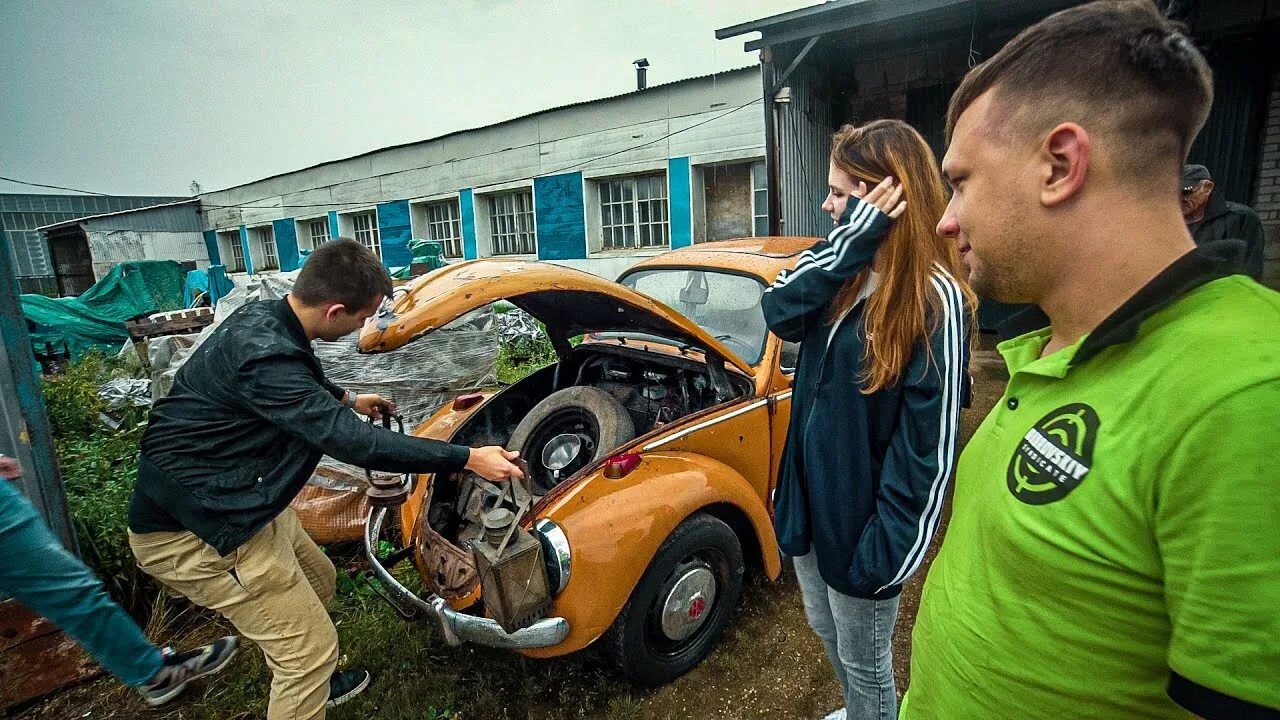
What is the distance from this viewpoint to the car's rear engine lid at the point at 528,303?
2.17m

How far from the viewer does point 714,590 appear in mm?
2719

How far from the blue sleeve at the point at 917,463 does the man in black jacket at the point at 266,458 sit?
1251 millimetres

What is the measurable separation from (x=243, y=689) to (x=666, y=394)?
103 inches

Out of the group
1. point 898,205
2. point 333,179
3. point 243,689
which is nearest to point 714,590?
point 898,205

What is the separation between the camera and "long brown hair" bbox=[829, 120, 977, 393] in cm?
157

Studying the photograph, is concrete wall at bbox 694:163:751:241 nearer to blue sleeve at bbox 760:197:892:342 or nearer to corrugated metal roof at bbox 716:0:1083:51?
corrugated metal roof at bbox 716:0:1083:51

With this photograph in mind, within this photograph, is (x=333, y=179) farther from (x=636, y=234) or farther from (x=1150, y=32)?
(x=1150, y=32)

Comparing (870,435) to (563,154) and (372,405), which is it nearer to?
(372,405)

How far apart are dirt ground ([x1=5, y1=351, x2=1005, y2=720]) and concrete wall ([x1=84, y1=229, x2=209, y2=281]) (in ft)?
78.5

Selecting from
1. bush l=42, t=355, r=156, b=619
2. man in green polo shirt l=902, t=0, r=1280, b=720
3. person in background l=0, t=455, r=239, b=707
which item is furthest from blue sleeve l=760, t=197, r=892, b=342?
bush l=42, t=355, r=156, b=619

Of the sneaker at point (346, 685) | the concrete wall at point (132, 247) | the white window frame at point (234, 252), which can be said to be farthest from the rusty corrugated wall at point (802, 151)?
the concrete wall at point (132, 247)

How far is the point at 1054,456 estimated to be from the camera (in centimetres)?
79

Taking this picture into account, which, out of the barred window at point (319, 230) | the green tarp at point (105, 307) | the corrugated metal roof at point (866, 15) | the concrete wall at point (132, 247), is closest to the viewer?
the corrugated metal roof at point (866, 15)

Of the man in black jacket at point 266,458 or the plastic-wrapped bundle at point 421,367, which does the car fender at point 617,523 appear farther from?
the plastic-wrapped bundle at point 421,367
